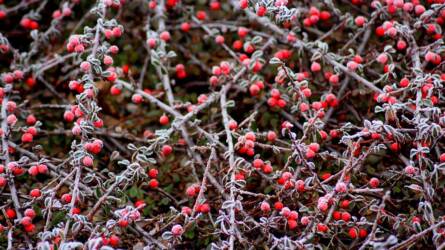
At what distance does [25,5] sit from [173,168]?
4.46 feet

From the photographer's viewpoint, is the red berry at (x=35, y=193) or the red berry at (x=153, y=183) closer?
the red berry at (x=35, y=193)

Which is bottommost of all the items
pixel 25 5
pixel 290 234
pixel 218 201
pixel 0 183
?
pixel 290 234

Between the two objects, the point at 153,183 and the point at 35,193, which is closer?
the point at 35,193

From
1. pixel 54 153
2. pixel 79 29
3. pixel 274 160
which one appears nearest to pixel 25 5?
A: pixel 79 29

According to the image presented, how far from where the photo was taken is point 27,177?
260 centimetres

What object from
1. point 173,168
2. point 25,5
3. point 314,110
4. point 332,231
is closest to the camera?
point 332,231

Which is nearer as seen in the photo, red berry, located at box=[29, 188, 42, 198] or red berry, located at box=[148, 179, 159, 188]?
red berry, located at box=[29, 188, 42, 198]

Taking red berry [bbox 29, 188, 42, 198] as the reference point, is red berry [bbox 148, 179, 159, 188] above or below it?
below

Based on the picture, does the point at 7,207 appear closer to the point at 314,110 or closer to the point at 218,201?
the point at 218,201

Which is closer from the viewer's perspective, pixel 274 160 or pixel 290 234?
pixel 290 234

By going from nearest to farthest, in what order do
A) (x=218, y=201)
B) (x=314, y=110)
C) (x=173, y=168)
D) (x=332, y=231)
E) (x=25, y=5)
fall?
(x=332, y=231)
(x=218, y=201)
(x=314, y=110)
(x=173, y=168)
(x=25, y=5)

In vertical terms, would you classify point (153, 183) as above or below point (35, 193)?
below

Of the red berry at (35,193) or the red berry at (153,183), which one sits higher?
the red berry at (35,193)

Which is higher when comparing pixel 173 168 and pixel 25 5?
pixel 25 5
